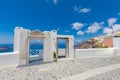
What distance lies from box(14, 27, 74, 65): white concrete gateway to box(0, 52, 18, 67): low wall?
411 mm

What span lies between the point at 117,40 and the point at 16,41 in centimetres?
1525

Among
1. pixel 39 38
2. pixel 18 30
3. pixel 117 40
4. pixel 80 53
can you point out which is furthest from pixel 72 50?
pixel 117 40

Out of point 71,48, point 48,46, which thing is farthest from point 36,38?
point 71,48

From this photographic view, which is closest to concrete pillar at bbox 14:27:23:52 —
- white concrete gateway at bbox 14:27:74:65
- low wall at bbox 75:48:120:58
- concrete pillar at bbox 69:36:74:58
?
white concrete gateway at bbox 14:27:74:65

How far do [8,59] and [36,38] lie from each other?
356 centimetres

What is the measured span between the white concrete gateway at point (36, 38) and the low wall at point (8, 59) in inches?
16.2

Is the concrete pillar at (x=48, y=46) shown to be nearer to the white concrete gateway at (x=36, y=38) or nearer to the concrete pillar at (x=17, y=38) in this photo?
the white concrete gateway at (x=36, y=38)

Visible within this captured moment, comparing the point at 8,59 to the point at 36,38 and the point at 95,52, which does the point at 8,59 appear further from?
the point at 95,52

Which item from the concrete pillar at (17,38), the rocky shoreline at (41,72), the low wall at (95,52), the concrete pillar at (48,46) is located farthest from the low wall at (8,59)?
the low wall at (95,52)

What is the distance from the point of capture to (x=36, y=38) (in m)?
13.7

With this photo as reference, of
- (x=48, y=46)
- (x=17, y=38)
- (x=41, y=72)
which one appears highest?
(x=17, y=38)

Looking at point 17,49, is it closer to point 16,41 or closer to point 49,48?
point 16,41

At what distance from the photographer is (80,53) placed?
56.4 ft

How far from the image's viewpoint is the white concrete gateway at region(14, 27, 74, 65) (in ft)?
39.6
